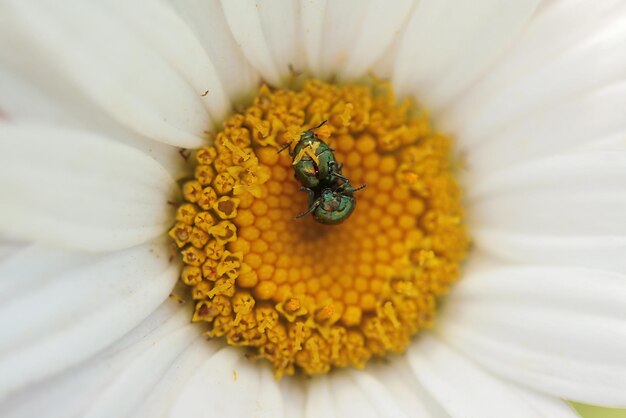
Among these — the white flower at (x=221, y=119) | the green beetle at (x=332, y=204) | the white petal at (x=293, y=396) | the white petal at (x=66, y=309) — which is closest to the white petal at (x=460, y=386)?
the white flower at (x=221, y=119)

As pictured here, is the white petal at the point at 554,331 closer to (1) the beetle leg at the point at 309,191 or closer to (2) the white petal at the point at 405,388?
(2) the white petal at the point at 405,388

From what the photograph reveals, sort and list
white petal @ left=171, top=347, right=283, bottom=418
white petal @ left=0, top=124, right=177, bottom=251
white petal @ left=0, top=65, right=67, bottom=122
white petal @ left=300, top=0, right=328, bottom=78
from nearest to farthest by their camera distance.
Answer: white petal @ left=0, top=124, right=177, bottom=251, white petal @ left=0, top=65, right=67, bottom=122, white petal @ left=171, top=347, right=283, bottom=418, white petal @ left=300, top=0, right=328, bottom=78

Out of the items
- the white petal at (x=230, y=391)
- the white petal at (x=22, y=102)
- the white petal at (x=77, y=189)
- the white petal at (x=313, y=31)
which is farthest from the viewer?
the white petal at (x=313, y=31)

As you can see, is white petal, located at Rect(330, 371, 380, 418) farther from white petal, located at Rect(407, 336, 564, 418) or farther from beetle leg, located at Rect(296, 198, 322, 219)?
beetle leg, located at Rect(296, 198, 322, 219)

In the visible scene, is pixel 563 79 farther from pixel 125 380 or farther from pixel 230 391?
pixel 125 380

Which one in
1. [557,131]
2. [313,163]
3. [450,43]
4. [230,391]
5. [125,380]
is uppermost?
[450,43]

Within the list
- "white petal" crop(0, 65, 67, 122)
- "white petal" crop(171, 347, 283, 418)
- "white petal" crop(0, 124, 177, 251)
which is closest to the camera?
"white petal" crop(0, 124, 177, 251)

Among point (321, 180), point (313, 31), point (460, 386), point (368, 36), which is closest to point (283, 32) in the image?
point (313, 31)

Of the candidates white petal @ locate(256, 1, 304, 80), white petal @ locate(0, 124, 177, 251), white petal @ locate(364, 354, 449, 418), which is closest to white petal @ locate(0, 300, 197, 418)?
white petal @ locate(0, 124, 177, 251)
